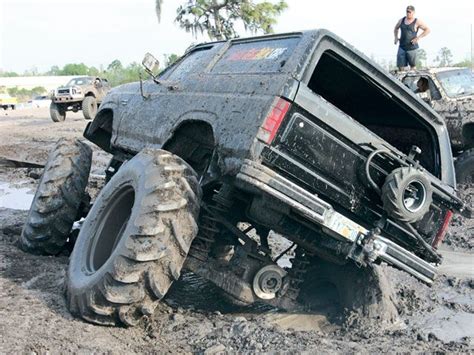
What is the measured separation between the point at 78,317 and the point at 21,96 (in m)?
65.6

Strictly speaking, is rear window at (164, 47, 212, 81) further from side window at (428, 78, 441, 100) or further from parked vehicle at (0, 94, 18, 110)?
parked vehicle at (0, 94, 18, 110)

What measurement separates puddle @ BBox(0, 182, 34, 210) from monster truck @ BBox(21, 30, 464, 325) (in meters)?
4.17

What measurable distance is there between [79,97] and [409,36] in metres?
15.6

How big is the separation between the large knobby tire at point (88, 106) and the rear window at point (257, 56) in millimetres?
18596

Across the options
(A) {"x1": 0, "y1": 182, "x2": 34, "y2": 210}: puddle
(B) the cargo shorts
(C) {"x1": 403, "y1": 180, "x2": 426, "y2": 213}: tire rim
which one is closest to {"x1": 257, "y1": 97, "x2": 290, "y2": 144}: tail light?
(C) {"x1": 403, "y1": 180, "x2": 426, "y2": 213}: tire rim

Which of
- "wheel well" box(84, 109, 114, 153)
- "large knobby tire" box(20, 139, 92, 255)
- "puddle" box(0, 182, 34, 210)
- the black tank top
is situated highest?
the black tank top

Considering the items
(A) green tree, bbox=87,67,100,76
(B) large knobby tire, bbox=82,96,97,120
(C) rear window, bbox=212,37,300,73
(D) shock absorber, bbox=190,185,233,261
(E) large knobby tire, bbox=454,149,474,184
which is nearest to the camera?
(D) shock absorber, bbox=190,185,233,261

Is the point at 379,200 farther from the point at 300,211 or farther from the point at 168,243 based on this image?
the point at 168,243

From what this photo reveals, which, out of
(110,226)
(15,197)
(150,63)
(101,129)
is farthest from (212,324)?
(15,197)

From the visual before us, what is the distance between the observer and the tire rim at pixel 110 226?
4.52 metres

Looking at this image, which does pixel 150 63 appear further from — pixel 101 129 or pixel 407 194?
pixel 407 194

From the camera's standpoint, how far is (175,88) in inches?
213

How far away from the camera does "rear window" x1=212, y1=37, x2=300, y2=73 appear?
14.0 ft

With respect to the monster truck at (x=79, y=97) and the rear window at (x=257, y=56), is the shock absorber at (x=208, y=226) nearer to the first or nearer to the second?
the rear window at (x=257, y=56)
